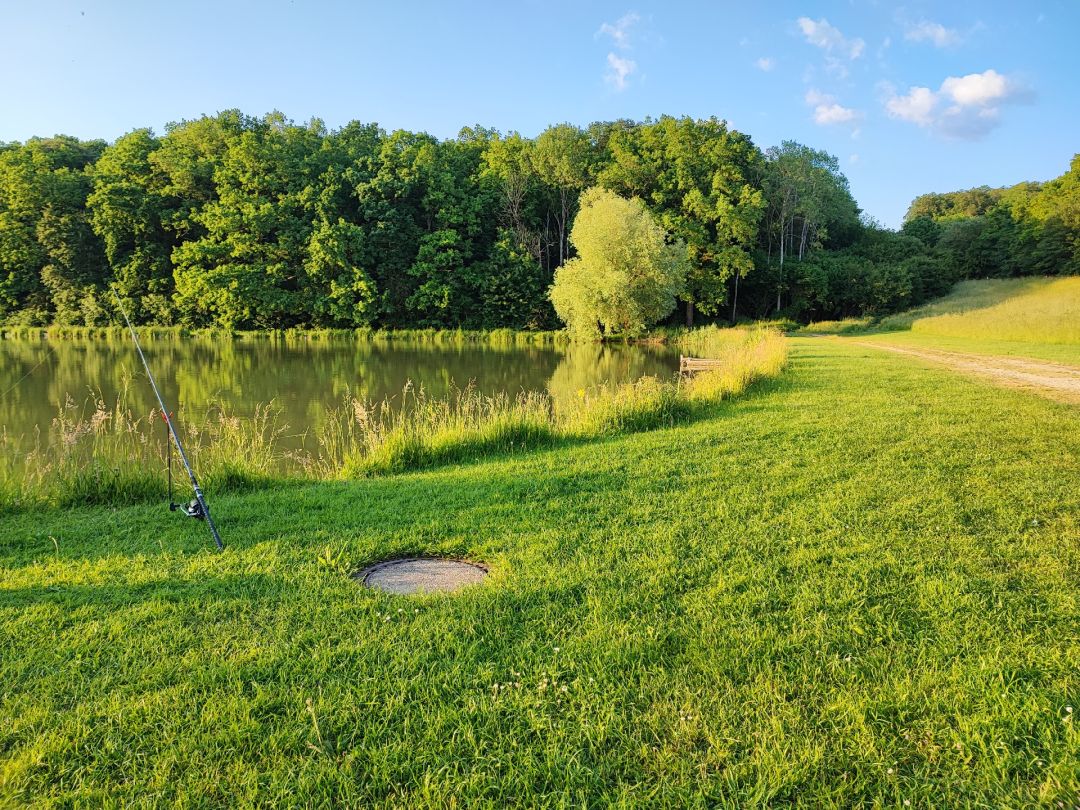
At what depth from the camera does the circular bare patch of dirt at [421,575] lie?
377cm

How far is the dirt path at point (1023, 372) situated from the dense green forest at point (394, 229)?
83.5 feet

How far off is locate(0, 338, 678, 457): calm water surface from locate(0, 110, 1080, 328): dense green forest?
9951 millimetres

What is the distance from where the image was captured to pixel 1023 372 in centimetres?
1302

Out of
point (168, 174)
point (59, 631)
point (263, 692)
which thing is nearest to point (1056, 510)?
point (263, 692)

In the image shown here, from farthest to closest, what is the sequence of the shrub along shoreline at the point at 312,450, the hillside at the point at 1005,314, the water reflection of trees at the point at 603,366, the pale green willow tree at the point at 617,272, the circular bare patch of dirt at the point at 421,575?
the pale green willow tree at the point at 617,272 → the hillside at the point at 1005,314 → the water reflection of trees at the point at 603,366 → the shrub along shoreline at the point at 312,450 → the circular bare patch of dirt at the point at 421,575

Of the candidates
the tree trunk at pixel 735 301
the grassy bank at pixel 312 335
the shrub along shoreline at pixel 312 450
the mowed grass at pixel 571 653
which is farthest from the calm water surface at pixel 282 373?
the tree trunk at pixel 735 301

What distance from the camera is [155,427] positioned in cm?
1142

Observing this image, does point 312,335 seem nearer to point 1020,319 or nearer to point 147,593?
point 1020,319

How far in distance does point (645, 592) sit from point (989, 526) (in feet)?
9.34

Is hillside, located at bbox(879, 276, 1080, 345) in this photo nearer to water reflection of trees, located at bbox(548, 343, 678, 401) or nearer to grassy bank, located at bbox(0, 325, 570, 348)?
water reflection of trees, located at bbox(548, 343, 678, 401)

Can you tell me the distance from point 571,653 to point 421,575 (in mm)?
1464

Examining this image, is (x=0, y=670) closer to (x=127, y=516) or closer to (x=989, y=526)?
(x=127, y=516)

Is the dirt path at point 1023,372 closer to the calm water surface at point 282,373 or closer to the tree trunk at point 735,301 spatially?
the calm water surface at point 282,373

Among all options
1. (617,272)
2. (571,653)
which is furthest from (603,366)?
(571,653)
